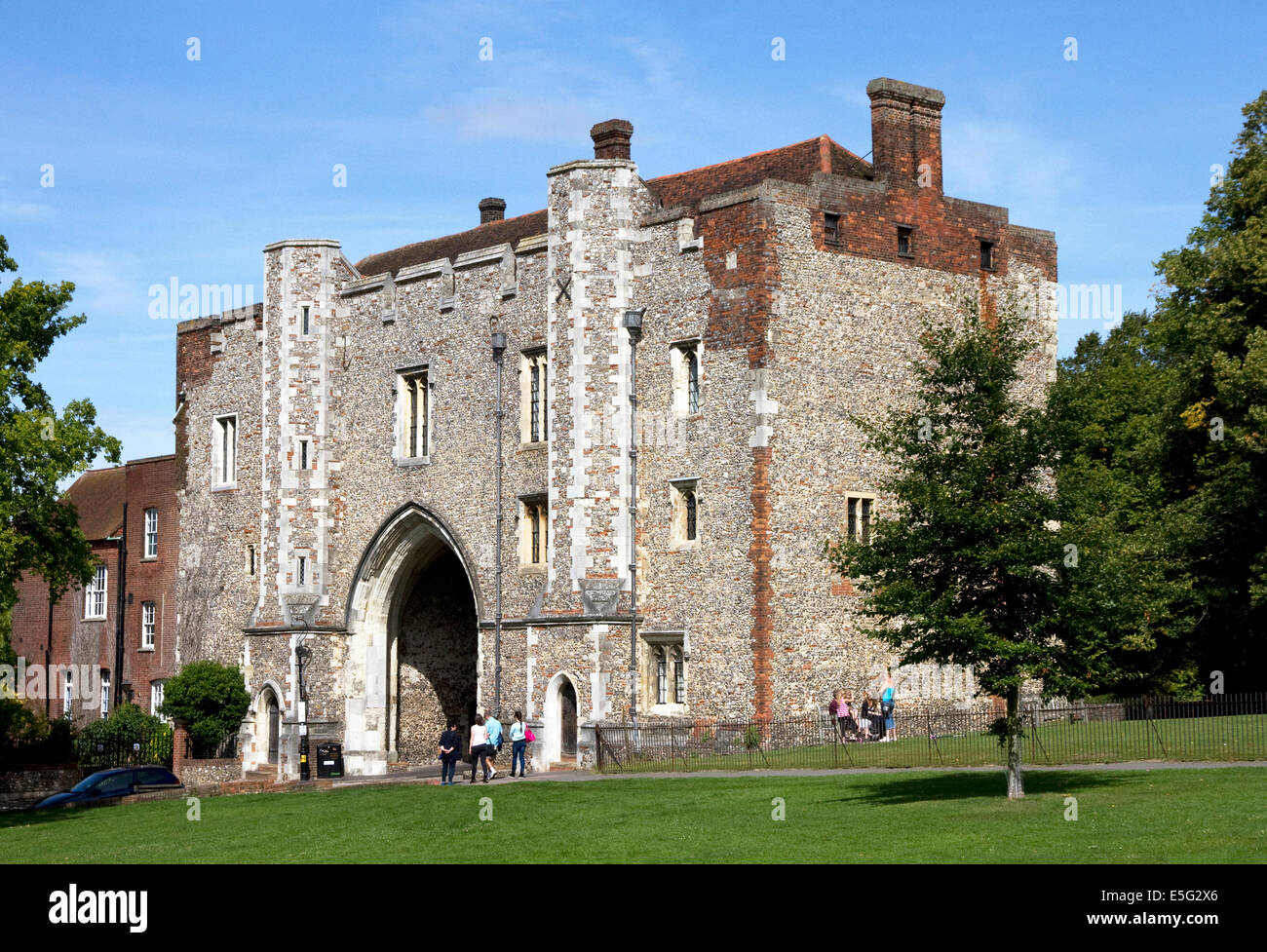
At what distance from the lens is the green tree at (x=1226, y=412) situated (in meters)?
36.5

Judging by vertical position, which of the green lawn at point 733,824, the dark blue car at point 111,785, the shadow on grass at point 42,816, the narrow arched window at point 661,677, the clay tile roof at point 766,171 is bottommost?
the shadow on grass at point 42,816

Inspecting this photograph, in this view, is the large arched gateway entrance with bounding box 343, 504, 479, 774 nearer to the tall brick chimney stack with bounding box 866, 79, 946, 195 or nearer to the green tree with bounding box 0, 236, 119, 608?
the green tree with bounding box 0, 236, 119, 608

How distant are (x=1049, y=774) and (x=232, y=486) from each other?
94.7ft

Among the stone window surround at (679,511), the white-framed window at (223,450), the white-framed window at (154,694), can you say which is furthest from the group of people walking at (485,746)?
the white-framed window at (154,694)

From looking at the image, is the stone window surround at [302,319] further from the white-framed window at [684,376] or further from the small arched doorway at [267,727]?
the white-framed window at [684,376]

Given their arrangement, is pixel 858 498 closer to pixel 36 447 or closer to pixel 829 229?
pixel 829 229

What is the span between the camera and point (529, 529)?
37.9 metres

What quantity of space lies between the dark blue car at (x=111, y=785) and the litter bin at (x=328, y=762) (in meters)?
3.98

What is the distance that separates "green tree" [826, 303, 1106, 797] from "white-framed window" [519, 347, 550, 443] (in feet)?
51.8

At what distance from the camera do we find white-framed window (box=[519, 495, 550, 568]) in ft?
123

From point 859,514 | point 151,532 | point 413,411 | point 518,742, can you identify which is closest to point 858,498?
point 859,514

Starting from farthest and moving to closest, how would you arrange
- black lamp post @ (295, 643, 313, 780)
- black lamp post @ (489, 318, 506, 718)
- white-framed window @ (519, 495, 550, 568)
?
black lamp post @ (295, 643, 313, 780) → white-framed window @ (519, 495, 550, 568) → black lamp post @ (489, 318, 506, 718)

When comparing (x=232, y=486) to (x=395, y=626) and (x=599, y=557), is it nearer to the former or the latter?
(x=395, y=626)

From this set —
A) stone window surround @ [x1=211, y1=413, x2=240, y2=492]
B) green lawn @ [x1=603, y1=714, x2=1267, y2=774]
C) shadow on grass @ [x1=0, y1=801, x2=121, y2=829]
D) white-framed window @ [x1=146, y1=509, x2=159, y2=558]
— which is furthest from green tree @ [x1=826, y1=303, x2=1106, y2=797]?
white-framed window @ [x1=146, y1=509, x2=159, y2=558]
